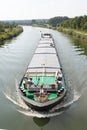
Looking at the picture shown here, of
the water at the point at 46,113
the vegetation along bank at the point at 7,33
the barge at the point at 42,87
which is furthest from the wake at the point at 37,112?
the vegetation along bank at the point at 7,33

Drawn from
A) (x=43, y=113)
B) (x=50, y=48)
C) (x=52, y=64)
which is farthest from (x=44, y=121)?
(x=50, y=48)

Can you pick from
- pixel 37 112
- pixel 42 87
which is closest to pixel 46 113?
pixel 37 112

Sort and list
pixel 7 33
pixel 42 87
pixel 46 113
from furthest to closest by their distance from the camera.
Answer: pixel 7 33, pixel 42 87, pixel 46 113

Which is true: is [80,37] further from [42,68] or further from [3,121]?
[3,121]

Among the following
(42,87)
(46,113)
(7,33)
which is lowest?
(7,33)

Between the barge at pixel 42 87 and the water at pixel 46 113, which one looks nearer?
the water at pixel 46 113

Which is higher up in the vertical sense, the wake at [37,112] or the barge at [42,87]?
the barge at [42,87]

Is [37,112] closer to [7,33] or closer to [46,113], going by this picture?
[46,113]

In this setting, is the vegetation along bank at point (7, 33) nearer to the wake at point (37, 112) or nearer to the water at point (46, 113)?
the water at point (46, 113)

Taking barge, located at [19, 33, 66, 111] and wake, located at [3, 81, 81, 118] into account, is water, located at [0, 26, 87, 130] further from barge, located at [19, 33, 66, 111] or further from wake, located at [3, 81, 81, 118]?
barge, located at [19, 33, 66, 111]

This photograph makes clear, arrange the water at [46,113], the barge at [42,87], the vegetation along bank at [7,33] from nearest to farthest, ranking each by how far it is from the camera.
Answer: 1. the water at [46,113]
2. the barge at [42,87]
3. the vegetation along bank at [7,33]

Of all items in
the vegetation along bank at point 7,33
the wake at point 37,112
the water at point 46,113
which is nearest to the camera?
the water at point 46,113

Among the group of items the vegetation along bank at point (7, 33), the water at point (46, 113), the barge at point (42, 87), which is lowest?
the vegetation along bank at point (7, 33)
